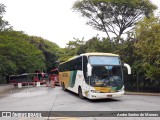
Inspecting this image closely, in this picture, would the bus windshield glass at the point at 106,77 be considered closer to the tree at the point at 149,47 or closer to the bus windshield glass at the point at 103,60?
the bus windshield glass at the point at 103,60

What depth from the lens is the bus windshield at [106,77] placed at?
1763 centimetres

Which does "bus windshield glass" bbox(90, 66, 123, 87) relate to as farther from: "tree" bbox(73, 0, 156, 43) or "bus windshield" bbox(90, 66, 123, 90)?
"tree" bbox(73, 0, 156, 43)

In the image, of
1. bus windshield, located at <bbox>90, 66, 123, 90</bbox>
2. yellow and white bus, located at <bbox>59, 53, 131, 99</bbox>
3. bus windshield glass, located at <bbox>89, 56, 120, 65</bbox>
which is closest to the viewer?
yellow and white bus, located at <bbox>59, 53, 131, 99</bbox>

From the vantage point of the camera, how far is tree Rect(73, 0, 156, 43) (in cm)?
4025

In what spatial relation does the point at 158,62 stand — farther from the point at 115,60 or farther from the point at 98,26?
the point at 98,26

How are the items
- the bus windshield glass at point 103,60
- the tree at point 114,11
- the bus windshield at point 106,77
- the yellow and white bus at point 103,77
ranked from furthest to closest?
the tree at point 114,11 < the bus windshield glass at point 103,60 < the bus windshield at point 106,77 < the yellow and white bus at point 103,77

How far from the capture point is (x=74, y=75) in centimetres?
2272

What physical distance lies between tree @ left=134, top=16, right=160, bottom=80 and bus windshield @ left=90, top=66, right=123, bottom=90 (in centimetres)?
750

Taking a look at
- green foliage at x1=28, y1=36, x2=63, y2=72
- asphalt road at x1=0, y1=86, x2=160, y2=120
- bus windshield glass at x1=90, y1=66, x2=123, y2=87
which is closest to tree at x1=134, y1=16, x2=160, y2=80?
asphalt road at x1=0, y1=86, x2=160, y2=120

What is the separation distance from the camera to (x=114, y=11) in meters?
41.1

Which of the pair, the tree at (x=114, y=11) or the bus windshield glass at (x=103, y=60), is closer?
the bus windshield glass at (x=103, y=60)

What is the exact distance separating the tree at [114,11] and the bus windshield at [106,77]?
22.1 metres

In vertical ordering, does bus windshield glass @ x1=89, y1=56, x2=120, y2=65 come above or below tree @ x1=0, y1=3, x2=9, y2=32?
below

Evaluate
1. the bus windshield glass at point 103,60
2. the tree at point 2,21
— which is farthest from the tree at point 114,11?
the bus windshield glass at point 103,60
